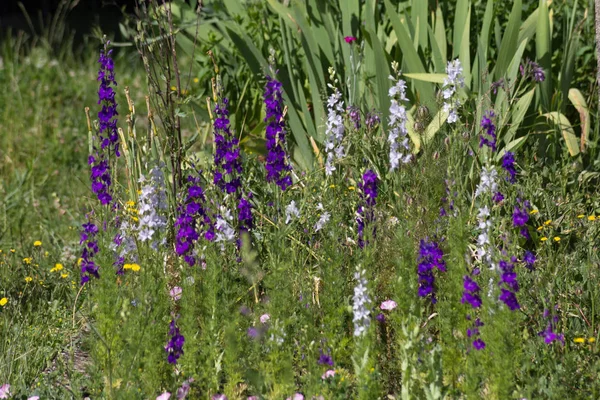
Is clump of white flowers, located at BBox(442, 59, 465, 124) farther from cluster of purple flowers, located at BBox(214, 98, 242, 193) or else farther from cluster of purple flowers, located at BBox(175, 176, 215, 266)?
cluster of purple flowers, located at BBox(175, 176, 215, 266)

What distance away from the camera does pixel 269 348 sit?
2.59 m

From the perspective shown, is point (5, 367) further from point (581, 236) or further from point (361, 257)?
point (581, 236)

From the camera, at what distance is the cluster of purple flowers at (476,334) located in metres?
2.37

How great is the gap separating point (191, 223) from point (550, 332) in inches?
48.8

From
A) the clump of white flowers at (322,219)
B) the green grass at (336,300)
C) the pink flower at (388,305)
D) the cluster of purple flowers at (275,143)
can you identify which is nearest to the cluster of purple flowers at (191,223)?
the green grass at (336,300)

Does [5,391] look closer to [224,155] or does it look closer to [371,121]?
[224,155]

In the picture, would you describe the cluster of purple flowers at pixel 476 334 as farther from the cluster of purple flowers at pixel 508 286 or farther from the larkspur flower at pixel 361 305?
the larkspur flower at pixel 361 305

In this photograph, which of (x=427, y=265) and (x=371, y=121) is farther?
(x=371, y=121)

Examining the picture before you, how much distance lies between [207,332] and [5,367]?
0.90m

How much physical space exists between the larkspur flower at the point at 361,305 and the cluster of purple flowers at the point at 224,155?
0.77 metres

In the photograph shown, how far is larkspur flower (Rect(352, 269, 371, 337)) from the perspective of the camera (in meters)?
2.40

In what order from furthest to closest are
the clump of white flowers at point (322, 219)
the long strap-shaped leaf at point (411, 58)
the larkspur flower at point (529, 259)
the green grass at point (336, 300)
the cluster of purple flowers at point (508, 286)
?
the long strap-shaped leaf at point (411, 58), the clump of white flowers at point (322, 219), the larkspur flower at point (529, 259), the green grass at point (336, 300), the cluster of purple flowers at point (508, 286)

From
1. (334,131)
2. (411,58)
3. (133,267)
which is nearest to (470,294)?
(334,131)

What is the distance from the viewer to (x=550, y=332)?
2.52m
